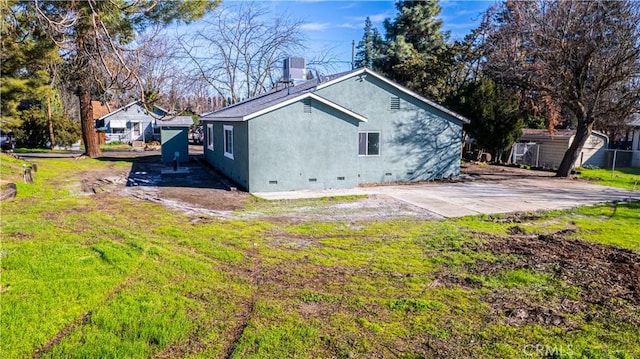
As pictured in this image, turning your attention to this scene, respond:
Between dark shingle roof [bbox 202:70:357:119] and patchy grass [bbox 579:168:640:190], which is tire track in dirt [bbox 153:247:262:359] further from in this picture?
patchy grass [bbox 579:168:640:190]

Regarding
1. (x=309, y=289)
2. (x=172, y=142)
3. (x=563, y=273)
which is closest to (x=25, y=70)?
(x=172, y=142)

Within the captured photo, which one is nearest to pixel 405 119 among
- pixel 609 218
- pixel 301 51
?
pixel 609 218

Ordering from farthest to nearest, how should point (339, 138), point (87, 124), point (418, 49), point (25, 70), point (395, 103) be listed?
1. point (418, 49)
2. point (87, 124)
3. point (395, 103)
4. point (25, 70)
5. point (339, 138)

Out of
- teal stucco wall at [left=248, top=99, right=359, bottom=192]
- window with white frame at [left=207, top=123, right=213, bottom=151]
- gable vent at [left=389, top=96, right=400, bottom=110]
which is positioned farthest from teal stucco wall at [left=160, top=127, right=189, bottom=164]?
gable vent at [left=389, top=96, right=400, bottom=110]

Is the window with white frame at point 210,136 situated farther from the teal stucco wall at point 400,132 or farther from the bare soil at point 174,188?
the teal stucco wall at point 400,132

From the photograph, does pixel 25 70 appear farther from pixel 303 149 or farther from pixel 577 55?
pixel 577 55

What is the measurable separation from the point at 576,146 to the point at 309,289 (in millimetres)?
17388

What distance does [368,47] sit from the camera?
32.2 meters

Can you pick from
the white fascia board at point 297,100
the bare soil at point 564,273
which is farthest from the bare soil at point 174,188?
the bare soil at point 564,273

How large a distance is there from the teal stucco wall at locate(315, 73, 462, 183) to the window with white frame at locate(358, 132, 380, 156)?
6.1 inches

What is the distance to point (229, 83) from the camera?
34.2 meters

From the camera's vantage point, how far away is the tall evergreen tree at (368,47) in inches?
1223

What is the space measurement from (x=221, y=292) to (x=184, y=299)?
460mm

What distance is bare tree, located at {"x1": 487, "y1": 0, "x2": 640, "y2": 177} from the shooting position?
15.4m
